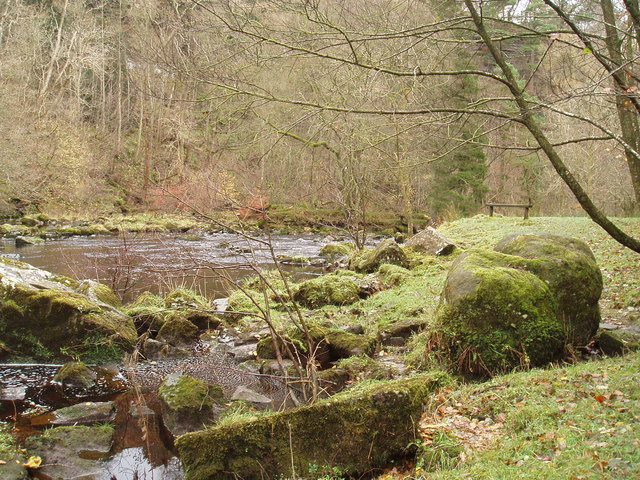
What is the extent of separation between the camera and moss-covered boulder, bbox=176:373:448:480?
4000 mm

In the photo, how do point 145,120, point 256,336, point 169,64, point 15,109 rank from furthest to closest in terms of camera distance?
point 145,120 < point 15,109 < point 256,336 < point 169,64

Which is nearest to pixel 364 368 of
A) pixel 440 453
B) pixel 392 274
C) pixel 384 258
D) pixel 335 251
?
pixel 440 453

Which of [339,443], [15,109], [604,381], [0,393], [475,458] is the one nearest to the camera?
[475,458]

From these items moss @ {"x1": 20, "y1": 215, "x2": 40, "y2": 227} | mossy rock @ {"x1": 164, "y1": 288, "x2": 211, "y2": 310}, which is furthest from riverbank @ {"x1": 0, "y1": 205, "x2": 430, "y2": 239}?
mossy rock @ {"x1": 164, "y1": 288, "x2": 211, "y2": 310}

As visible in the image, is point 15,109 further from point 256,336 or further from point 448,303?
point 448,303

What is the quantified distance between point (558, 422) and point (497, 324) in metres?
1.81

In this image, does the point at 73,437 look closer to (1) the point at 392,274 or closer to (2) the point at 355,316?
(2) the point at 355,316

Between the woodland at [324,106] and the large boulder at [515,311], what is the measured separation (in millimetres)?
1168

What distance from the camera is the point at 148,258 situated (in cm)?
656

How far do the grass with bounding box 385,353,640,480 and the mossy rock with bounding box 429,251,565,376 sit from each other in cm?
40

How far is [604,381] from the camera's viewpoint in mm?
4684

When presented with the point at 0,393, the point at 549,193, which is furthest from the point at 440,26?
the point at 549,193

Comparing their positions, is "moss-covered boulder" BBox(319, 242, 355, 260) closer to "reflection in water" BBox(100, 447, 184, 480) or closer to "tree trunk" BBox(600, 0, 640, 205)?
"tree trunk" BBox(600, 0, 640, 205)

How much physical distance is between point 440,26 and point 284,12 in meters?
1.67
